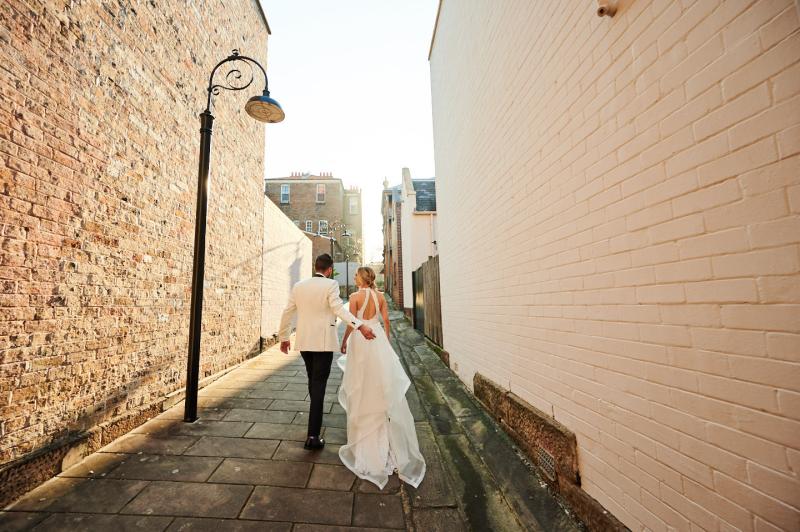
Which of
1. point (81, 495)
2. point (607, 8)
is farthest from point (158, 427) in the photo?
point (607, 8)

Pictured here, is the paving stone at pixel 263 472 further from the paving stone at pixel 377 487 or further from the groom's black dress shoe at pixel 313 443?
the paving stone at pixel 377 487

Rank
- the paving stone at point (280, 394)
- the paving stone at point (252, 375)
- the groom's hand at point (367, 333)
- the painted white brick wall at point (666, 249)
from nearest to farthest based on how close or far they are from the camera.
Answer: the painted white brick wall at point (666, 249) < the groom's hand at point (367, 333) < the paving stone at point (280, 394) < the paving stone at point (252, 375)

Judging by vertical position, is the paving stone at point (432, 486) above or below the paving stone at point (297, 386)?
below

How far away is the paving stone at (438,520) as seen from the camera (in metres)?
2.38

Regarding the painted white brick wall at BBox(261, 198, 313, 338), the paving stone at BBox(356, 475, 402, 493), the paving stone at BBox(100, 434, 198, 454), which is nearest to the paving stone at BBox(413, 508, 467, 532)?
the paving stone at BBox(356, 475, 402, 493)

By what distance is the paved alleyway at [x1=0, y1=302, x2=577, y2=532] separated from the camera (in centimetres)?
238

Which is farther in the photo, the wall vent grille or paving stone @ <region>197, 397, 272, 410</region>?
paving stone @ <region>197, 397, 272, 410</region>

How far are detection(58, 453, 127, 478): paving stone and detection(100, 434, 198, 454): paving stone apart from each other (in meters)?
0.11

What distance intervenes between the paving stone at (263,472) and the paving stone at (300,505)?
108 mm

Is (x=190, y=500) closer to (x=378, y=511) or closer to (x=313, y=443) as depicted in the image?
(x=313, y=443)

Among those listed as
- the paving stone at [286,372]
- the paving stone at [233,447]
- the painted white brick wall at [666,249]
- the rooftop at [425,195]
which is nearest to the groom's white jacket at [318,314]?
the paving stone at [233,447]

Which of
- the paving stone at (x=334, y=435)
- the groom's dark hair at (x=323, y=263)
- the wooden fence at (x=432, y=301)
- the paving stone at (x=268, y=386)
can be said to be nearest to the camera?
the paving stone at (x=334, y=435)

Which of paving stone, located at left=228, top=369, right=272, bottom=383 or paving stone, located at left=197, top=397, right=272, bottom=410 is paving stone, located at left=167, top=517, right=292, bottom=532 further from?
paving stone, located at left=228, top=369, right=272, bottom=383

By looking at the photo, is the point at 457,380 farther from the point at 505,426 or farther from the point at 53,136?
the point at 53,136
